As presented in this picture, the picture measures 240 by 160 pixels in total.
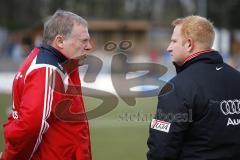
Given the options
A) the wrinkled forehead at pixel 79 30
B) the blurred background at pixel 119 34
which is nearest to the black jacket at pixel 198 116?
the wrinkled forehead at pixel 79 30

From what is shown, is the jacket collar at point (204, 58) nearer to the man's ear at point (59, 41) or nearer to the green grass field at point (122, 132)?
the man's ear at point (59, 41)

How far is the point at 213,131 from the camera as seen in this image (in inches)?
147

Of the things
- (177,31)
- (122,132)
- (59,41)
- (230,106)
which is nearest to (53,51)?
(59,41)

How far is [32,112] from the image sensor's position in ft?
12.2

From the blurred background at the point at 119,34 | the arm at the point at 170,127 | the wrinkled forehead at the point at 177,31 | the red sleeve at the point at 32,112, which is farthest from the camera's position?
the blurred background at the point at 119,34

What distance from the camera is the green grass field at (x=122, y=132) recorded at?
8712 millimetres

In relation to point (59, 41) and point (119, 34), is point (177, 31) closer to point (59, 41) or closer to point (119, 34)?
point (59, 41)

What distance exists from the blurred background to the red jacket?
2688 mm

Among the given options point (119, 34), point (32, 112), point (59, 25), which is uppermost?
point (59, 25)

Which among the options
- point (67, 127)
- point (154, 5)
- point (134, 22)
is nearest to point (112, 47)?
point (67, 127)

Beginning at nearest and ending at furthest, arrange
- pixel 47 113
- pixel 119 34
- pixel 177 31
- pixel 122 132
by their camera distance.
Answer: pixel 47 113, pixel 177 31, pixel 122 132, pixel 119 34

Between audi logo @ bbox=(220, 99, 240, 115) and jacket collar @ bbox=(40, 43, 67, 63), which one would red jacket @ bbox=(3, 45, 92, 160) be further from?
audi logo @ bbox=(220, 99, 240, 115)

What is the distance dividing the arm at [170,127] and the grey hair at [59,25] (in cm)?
80

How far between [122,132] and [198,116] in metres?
8.14
